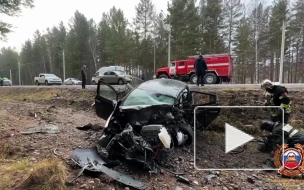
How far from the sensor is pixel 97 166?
11.2ft

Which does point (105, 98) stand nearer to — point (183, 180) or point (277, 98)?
point (183, 180)

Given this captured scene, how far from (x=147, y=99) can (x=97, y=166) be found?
6.02 ft

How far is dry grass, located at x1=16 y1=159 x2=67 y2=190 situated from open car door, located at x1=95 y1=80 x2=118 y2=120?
6.06 feet

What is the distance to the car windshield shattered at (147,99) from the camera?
15.2 ft

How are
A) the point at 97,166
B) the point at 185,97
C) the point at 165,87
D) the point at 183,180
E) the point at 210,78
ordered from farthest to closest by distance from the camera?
1. the point at 210,78
2. the point at 185,97
3. the point at 165,87
4. the point at 183,180
5. the point at 97,166

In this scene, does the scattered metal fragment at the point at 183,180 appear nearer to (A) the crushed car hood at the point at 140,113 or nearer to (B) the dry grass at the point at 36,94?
(A) the crushed car hood at the point at 140,113

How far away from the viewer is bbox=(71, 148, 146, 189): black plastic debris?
10.6ft

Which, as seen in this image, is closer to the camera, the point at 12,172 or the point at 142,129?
the point at 12,172

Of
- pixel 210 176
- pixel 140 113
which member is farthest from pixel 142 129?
pixel 210 176

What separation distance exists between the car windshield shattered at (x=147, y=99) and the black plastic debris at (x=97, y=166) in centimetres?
132

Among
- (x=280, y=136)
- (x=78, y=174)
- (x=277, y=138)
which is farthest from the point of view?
(x=277, y=138)

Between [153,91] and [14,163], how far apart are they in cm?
300
